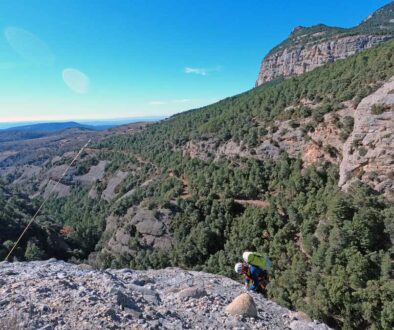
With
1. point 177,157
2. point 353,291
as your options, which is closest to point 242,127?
point 177,157

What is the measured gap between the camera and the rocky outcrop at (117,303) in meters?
8.48

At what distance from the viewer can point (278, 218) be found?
3812cm

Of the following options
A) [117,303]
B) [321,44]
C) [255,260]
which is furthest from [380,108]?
[321,44]

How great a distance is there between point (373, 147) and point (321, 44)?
128 metres

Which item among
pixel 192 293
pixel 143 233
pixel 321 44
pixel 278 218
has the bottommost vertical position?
pixel 143 233

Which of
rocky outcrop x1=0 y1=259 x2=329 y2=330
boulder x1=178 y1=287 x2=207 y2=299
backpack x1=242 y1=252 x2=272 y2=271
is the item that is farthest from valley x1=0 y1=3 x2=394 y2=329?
boulder x1=178 y1=287 x2=207 y2=299

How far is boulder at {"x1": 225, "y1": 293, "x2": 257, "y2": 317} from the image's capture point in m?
11.1

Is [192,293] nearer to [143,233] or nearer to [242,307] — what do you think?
[242,307]

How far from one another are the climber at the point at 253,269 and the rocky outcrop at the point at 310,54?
129684mm

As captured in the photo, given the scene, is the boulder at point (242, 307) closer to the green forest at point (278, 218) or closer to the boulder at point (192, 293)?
the boulder at point (192, 293)

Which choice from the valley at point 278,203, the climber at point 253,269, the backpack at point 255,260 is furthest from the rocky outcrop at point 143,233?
the backpack at point 255,260

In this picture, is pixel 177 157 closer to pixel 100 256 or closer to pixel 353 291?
pixel 100 256

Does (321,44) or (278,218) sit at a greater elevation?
(321,44)

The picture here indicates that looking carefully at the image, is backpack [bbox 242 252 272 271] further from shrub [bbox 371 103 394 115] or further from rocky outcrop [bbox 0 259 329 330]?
shrub [bbox 371 103 394 115]
